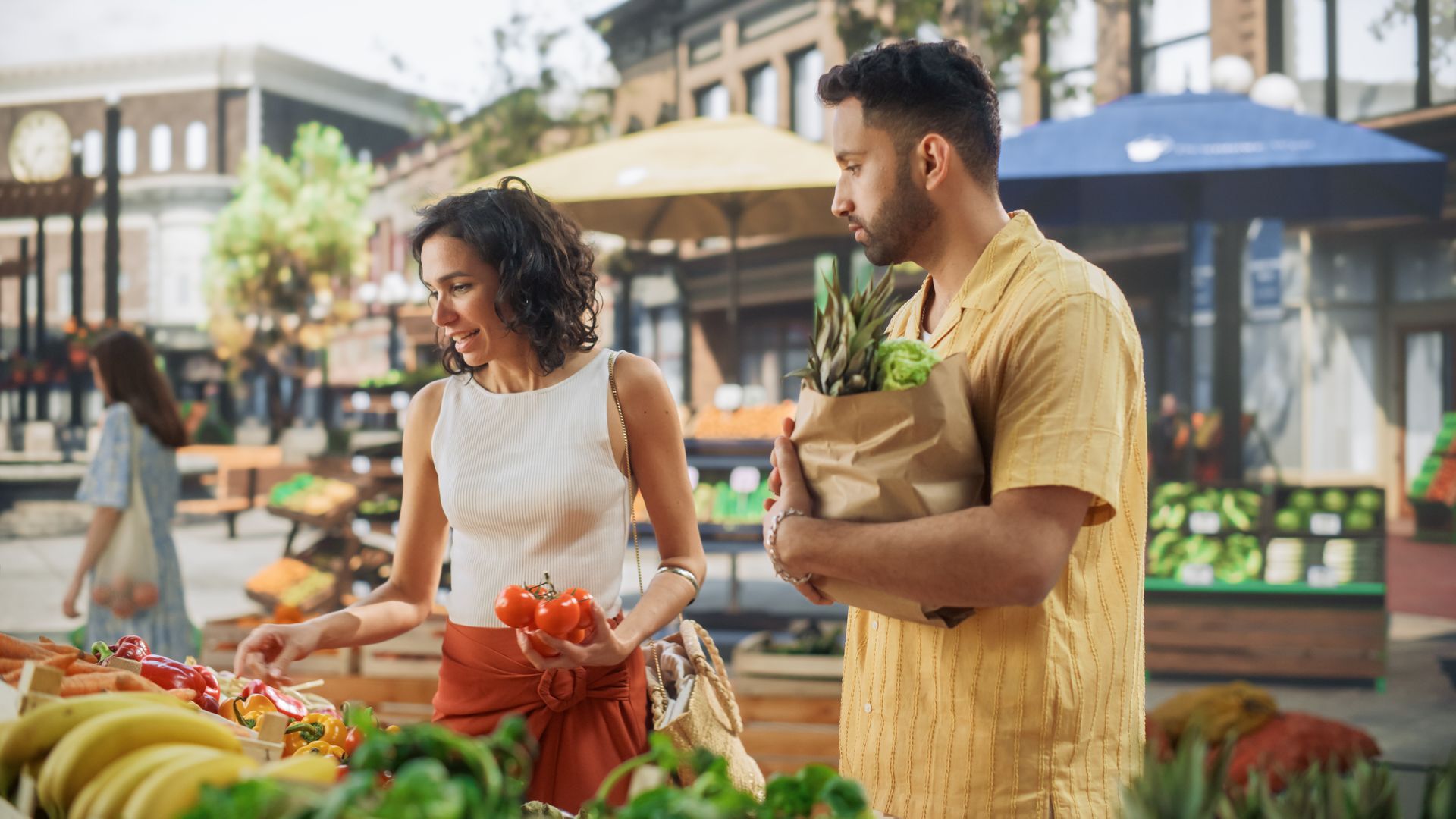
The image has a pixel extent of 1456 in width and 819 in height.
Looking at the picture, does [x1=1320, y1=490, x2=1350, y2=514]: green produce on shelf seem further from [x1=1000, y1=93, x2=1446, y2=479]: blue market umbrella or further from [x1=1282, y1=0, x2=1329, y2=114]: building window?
[x1=1282, y1=0, x2=1329, y2=114]: building window

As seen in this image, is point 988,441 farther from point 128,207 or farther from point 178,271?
point 178,271

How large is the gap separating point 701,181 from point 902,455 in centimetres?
548

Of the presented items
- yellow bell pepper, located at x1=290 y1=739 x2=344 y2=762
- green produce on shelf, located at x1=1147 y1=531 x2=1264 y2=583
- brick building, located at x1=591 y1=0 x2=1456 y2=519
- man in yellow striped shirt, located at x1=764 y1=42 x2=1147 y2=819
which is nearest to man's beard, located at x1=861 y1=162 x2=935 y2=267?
man in yellow striped shirt, located at x1=764 y1=42 x2=1147 y2=819

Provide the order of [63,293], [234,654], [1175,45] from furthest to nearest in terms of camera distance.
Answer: [63,293] → [1175,45] → [234,654]

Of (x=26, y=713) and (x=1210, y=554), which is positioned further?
(x=1210, y=554)

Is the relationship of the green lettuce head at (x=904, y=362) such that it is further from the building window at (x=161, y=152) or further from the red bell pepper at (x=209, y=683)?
the building window at (x=161, y=152)

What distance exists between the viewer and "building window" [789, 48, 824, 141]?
61.1ft

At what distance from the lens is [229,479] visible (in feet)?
57.5

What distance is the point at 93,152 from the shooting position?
15.0 m

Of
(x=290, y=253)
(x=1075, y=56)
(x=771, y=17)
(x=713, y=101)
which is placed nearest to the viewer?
(x=1075, y=56)

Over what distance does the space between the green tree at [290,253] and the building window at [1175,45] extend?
50.6 feet

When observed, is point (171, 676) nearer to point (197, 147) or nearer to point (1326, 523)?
point (1326, 523)

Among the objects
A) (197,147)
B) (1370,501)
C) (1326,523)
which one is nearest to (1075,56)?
(1370,501)

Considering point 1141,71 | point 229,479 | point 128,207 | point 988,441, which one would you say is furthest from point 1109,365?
point 128,207
